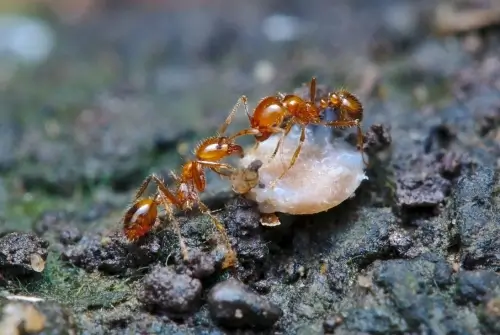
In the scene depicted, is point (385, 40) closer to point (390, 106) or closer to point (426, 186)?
point (390, 106)

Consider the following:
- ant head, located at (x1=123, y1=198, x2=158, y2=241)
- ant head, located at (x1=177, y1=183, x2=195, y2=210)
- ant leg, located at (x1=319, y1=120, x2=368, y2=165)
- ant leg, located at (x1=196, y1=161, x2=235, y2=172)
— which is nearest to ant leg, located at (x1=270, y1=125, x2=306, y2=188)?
ant leg, located at (x1=319, y1=120, x2=368, y2=165)

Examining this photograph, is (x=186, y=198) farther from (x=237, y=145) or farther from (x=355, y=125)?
(x=355, y=125)

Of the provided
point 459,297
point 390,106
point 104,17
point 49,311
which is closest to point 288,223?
point 459,297

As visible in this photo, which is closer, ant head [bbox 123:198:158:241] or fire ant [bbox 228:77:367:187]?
ant head [bbox 123:198:158:241]

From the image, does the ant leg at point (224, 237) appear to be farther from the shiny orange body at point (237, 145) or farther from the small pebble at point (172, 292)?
the small pebble at point (172, 292)

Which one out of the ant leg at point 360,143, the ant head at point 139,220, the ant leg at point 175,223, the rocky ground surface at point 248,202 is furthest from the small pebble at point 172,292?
the ant leg at point 360,143

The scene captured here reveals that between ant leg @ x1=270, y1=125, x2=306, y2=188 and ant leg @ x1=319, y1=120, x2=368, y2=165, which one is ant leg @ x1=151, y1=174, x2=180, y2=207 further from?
ant leg @ x1=319, y1=120, x2=368, y2=165
